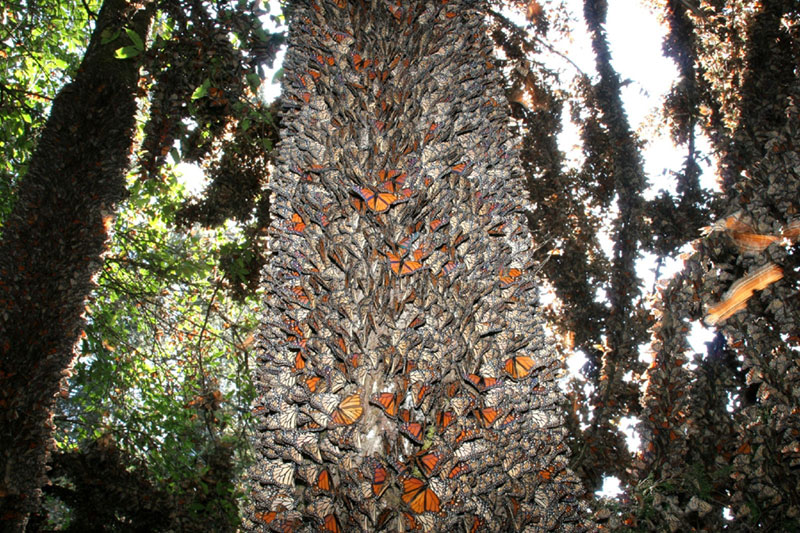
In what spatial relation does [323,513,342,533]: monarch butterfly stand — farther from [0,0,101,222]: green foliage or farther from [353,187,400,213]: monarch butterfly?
[0,0,101,222]: green foliage

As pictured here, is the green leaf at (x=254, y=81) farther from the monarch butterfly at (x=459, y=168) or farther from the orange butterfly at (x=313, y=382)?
the orange butterfly at (x=313, y=382)

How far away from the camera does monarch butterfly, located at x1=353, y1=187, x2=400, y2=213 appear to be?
1.10 m

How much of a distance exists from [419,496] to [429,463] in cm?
6

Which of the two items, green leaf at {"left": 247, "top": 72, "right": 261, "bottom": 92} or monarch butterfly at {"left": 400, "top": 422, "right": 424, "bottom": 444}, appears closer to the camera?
monarch butterfly at {"left": 400, "top": 422, "right": 424, "bottom": 444}

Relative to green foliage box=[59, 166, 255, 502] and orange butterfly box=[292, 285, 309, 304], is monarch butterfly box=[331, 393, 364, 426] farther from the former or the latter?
green foliage box=[59, 166, 255, 502]

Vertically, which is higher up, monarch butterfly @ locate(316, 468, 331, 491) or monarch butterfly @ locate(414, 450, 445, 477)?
monarch butterfly @ locate(414, 450, 445, 477)

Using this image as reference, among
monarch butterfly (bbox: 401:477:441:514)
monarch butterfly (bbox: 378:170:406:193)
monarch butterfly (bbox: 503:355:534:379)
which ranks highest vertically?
monarch butterfly (bbox: 378:170:406:193)

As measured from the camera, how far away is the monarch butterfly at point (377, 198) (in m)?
1.10

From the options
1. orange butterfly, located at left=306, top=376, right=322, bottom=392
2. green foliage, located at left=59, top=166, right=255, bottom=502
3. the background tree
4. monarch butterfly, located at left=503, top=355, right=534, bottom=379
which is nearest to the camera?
orange butterfly, located at left=306, top=376, right=322, bottom=392

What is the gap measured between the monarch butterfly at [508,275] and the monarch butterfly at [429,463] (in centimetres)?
44

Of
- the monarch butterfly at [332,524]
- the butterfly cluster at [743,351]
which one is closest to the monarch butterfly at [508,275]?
the monarch butterfly at [332,524]

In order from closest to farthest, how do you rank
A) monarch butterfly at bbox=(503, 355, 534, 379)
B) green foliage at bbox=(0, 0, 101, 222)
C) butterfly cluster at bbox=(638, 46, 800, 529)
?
monarch butterfly at bbox=(503, 355, 534, 379) < butterfly cluster at bbox=(638, 46, 800, 529) < green foliage at bbox=(0, 0, 101, 222)

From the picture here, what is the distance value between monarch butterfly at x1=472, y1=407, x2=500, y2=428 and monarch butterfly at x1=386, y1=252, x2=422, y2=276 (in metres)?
0.32

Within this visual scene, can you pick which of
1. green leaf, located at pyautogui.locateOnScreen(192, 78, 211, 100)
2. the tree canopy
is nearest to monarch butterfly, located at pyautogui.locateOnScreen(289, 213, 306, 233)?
the tree canopy
